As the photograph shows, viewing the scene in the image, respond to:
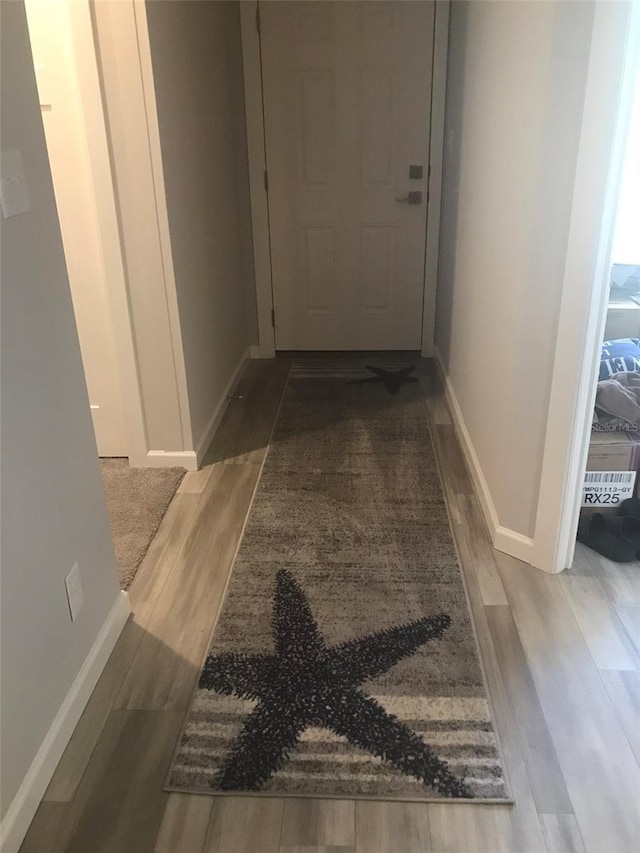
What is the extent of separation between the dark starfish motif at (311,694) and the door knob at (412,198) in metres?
2.56

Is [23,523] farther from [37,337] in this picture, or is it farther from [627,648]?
[627,648]

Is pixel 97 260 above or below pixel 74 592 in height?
above

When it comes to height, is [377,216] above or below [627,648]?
above

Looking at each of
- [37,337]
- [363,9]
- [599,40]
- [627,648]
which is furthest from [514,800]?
[363,9]

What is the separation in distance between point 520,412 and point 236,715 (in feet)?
3.99

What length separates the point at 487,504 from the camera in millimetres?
2574

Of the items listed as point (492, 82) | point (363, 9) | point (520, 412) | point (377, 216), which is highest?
point (363, 9)

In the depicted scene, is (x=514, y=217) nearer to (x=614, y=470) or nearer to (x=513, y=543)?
(x=614, y=470)

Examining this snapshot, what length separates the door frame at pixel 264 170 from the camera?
11.9ft

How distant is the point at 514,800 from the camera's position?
153cm

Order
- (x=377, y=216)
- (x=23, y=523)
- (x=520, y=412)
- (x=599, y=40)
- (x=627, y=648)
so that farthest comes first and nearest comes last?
(x=377, y=216) < (x=520, y=412) < (x=627, y=648) < (x=599, y=40) < (x=23, y=523)

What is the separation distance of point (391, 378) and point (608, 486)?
1620mm

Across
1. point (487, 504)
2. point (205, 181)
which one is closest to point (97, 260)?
point (205, 181)

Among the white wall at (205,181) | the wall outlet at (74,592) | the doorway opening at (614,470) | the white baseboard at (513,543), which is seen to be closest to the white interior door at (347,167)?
the white wall at (205,181)
